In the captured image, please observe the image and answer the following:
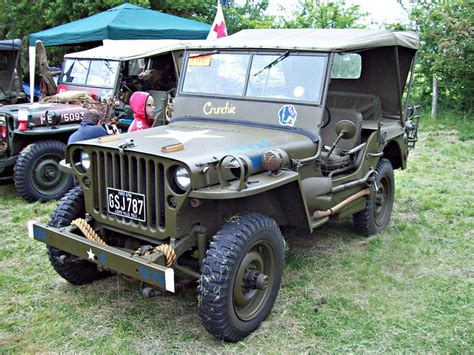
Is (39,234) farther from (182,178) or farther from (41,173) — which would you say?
(41,173)

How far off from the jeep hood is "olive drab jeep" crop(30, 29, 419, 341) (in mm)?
11

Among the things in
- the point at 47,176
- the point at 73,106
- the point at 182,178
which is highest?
the point at 182,178

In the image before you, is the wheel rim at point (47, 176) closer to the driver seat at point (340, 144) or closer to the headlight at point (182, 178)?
the driver seat at point (340, 144)

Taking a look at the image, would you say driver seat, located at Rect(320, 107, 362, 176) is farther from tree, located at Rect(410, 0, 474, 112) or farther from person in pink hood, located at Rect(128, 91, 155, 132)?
tree, located at Rect(410, 0, 474, 112)

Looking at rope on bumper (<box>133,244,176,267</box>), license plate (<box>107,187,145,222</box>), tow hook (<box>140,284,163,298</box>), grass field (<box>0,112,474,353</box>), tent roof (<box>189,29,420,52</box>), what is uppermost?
tent roof (<box>189,29,420,52</box>)

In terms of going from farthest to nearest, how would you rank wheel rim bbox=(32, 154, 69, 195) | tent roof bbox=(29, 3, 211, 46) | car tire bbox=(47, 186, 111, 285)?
1. tent roof bbox=(29, 3, 211, 46)
2. wheel rim bbox=(32, 154, 69, 195)
3. car tire bbox=(47, 186, 111, 285)

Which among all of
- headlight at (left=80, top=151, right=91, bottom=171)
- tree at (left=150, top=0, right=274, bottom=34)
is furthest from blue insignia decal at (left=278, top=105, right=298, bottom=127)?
tree at (left=150, top=0, right=274, bottom=34)

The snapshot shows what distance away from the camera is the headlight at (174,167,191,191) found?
330cm

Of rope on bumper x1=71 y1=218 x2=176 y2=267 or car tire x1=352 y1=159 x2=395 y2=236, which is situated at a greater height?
rope on bumper x1=71 y1=218 x2=176 y2=267

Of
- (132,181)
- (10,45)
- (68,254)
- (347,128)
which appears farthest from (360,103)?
(10,45)

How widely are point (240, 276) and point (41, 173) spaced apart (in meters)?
4.06

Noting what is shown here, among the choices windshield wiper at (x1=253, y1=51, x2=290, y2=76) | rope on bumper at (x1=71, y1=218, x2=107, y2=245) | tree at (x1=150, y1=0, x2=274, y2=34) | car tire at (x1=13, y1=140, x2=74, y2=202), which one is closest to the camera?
rope on bumper at (x1=71, y1=218, x2=107, y2=245)

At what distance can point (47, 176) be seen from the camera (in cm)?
668

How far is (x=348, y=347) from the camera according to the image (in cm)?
346
